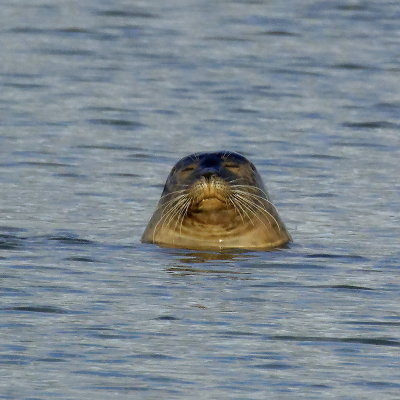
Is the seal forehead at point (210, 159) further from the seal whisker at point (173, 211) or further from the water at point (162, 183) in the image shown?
the water at point (162, 183)

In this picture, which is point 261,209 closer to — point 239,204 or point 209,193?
point 239,204

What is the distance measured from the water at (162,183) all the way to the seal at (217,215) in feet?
0.59

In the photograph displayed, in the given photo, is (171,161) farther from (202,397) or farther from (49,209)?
(202,397)

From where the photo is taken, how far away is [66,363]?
966 cm

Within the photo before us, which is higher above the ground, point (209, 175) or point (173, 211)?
point (209, 175)

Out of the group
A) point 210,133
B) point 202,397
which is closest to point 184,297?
point 202,397

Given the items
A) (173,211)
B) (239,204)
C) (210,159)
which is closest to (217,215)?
(239,204)

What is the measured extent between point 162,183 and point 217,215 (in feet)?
9.69

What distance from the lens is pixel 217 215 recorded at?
13.2 meters

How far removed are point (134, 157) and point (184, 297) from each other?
603 cm

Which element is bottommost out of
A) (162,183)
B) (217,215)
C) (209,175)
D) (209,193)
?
(162,183)

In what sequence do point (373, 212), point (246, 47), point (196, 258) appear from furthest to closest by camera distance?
point (246, 47) → point (373, 212) → point (196, 258)

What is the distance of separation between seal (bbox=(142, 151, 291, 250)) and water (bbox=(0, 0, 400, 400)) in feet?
0.59

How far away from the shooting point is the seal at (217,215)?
1320 cm
